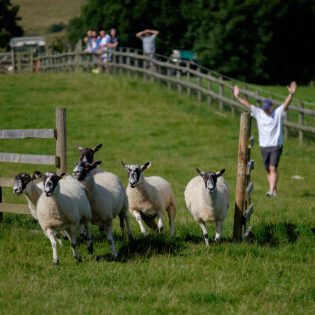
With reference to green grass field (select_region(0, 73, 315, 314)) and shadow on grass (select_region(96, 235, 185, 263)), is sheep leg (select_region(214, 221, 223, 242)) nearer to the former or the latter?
green grass field (select_region(0, 73, 315, 314))

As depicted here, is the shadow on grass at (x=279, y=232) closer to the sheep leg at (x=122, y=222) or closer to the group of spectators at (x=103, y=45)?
the sheep leg at (x=122, y=222)

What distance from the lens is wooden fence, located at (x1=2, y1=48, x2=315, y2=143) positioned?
79.8 ft

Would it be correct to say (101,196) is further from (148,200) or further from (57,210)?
(148,200)

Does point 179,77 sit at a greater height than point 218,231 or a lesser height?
greater

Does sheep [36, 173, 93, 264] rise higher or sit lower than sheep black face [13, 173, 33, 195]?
lower

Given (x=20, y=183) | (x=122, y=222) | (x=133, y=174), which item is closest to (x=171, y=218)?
(x=122, y=222)

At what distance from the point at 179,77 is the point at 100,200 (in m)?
21.0

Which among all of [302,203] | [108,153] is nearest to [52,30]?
[108,153]

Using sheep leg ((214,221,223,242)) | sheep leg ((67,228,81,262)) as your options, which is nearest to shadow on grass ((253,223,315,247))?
sheep leg ((214,221,223,242))

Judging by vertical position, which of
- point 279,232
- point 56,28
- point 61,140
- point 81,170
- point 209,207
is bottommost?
point 279,232

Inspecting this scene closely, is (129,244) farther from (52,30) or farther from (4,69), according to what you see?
(52,30)

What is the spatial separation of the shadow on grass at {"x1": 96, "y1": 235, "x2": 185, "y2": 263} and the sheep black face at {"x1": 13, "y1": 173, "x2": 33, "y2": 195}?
1.22m

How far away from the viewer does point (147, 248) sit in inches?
367

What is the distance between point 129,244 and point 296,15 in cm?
4154
